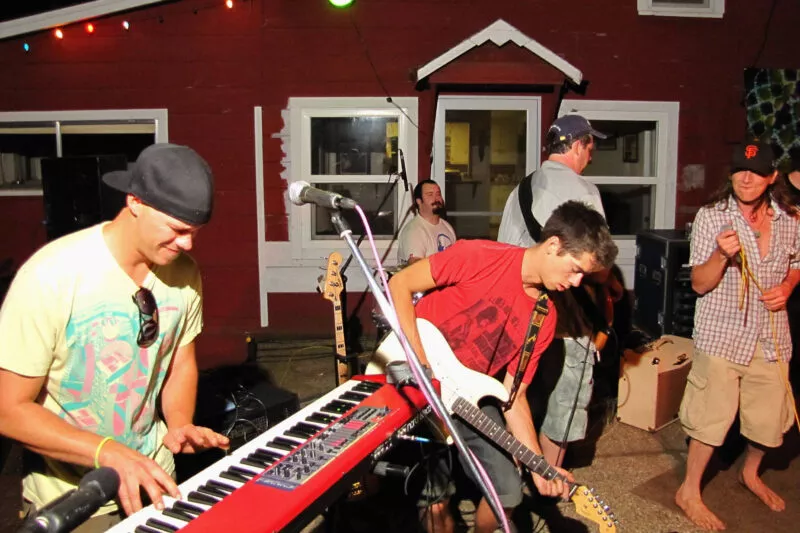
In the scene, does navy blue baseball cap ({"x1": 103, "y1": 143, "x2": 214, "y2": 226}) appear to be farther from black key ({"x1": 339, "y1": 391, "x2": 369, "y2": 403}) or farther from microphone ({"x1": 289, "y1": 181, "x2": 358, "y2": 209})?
black key ({"x1": 339, "y1": 391, "x2": 369, "y2": 403})

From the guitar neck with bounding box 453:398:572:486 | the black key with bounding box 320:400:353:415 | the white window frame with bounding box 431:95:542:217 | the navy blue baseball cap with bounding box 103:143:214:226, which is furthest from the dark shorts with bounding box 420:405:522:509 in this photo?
the white window frame with bounding box 431:95:542:217

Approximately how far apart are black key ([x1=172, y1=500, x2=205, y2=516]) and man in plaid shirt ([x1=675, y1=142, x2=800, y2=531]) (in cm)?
323

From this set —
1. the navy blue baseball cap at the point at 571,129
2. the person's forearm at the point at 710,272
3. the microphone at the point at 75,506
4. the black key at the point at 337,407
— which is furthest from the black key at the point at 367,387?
the person's forearm at the point at 710,272

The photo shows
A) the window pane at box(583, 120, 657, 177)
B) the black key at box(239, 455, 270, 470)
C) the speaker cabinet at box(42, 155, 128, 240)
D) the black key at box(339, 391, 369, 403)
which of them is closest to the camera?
the black key at box(239, 455, 270, 470)

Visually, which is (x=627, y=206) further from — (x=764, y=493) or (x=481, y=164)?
(x=764, y=493)

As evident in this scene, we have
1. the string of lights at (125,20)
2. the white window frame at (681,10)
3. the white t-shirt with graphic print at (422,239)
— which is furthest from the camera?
the white window frame at (681,10)

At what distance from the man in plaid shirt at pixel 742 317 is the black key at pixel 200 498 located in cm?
318

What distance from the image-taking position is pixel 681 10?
283 inches

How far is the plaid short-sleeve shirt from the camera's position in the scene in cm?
379

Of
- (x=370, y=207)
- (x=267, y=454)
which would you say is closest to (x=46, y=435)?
(x=267, y=454)

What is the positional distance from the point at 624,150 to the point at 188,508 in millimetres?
7036

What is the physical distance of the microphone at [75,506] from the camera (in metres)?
1.10

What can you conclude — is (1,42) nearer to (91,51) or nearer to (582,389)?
(91,51)

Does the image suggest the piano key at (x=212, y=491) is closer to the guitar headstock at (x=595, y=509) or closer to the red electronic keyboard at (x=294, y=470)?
the red electronic keyboard at (x=294, y=470)
